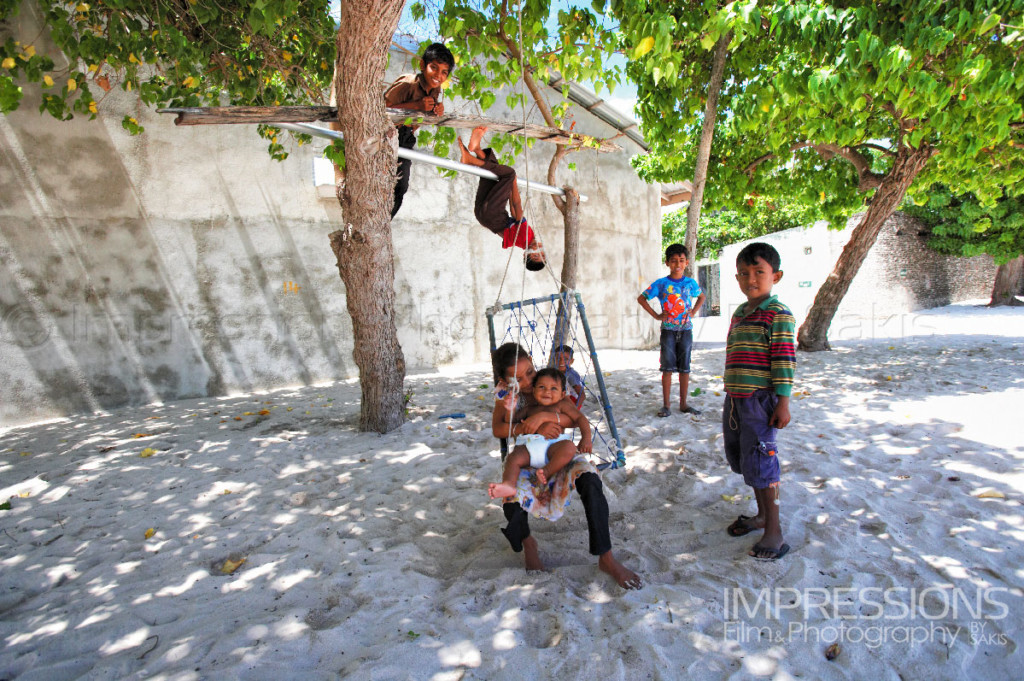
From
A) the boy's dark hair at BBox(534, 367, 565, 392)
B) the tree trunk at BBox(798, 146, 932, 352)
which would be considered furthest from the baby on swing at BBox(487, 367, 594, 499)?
the tree trunk at BBox(798, 146, 932, 352)

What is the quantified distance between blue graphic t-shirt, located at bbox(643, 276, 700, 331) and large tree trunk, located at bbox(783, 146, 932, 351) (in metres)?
4.25

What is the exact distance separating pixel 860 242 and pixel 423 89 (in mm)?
6487

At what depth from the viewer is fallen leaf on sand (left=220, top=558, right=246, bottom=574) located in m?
2.26

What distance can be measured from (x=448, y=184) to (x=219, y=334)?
11.1ft

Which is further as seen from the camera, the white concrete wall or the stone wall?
the stone wall

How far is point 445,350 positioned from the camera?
24.0 ft

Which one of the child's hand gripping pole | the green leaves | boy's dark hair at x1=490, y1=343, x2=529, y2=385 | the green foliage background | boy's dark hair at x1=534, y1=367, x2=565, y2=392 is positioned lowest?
the child's hand gripping pole

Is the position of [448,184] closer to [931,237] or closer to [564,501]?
[564,501]

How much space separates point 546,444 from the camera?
87.8 inches

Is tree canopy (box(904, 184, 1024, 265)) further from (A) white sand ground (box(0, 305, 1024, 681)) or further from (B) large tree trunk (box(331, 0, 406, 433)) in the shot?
(B) large tree trunk (box(331, 0, 406, 433))

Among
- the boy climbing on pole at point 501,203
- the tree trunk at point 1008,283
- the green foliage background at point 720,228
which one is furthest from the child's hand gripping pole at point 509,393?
the green foliage background at point 720,228

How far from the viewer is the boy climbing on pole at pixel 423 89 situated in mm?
3598

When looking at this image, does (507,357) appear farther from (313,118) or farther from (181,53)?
(181,53)

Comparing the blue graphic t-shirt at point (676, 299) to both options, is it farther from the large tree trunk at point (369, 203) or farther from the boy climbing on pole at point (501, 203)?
the large tree trunk at point (369, 203)
